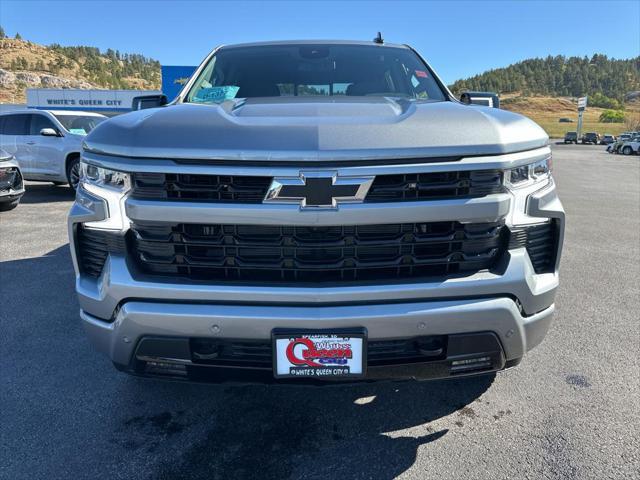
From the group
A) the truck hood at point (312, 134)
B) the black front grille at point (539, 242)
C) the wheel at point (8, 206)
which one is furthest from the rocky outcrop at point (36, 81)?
the black front grille at point (539, 242)

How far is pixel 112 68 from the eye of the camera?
11356 cm

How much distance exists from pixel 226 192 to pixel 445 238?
0.88m

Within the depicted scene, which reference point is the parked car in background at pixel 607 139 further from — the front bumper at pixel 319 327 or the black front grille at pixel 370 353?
the black front grille at pixel 370 353

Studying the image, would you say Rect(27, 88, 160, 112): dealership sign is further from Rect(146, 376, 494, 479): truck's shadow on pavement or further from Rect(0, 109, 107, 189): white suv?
Rect(146, 376, 494, 479): truck's shadow on pavement

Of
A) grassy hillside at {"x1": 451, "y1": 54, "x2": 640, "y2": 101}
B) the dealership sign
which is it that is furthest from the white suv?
grassy hillside at {"x1": 451, "y1": 54, "x2": 640, "y2": 101}

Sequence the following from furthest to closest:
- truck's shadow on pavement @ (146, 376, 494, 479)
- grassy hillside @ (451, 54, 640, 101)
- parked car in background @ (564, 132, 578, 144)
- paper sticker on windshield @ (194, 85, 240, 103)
Answer: grassy hillside @ (451, 54, 640, 101) < parked car in background @ (564, 132, 578, 144) < paper sticker on windshield @ (194, 85, 240, 103) < truck's shadow on pavement @ (146, 376, 494, 479)

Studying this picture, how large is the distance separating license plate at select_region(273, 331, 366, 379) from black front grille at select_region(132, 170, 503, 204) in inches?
21.0

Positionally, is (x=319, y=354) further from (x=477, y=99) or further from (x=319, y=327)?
(x=477, y=99)

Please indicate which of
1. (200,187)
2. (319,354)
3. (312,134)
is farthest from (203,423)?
(312,134)

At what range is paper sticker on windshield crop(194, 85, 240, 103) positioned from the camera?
9.18 feet

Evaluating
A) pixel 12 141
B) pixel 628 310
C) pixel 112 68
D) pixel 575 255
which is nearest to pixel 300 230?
pixel 628 310

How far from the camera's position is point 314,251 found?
189 cm

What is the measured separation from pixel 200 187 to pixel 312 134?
0.48 metres

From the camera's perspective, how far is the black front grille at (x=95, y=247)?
6.36ft
